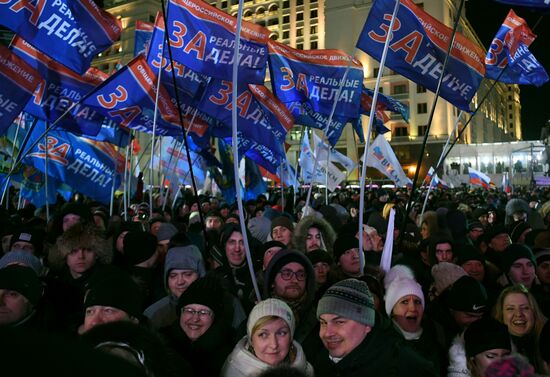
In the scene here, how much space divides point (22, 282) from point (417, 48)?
5048 millimetres

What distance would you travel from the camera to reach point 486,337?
2.58 metres

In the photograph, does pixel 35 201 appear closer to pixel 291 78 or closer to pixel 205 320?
pixel 291 78

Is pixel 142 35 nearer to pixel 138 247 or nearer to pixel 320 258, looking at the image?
pixel 138 247

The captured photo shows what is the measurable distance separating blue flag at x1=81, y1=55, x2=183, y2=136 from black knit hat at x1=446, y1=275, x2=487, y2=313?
6031 millimetres

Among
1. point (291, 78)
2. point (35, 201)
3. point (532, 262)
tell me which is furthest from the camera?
point (35, 201)

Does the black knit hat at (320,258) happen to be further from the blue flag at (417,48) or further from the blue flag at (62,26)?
the blue flag at (62,26)

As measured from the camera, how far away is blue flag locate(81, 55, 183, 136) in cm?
766

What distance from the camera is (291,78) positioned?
30.2 feet

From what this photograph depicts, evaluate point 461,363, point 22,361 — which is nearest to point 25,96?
point 461,363

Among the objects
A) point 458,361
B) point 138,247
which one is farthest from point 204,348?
point 138,247

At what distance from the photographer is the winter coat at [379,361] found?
227cm

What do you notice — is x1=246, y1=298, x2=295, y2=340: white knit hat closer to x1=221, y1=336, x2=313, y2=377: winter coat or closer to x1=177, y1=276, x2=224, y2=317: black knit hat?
x1=221, y1=336, x2=313, y2=377: winter coat

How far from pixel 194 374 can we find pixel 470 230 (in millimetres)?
5716

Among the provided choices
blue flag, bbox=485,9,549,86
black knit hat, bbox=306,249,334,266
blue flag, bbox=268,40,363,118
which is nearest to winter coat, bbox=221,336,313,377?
black knit hat, bbox=306,249,334,266
